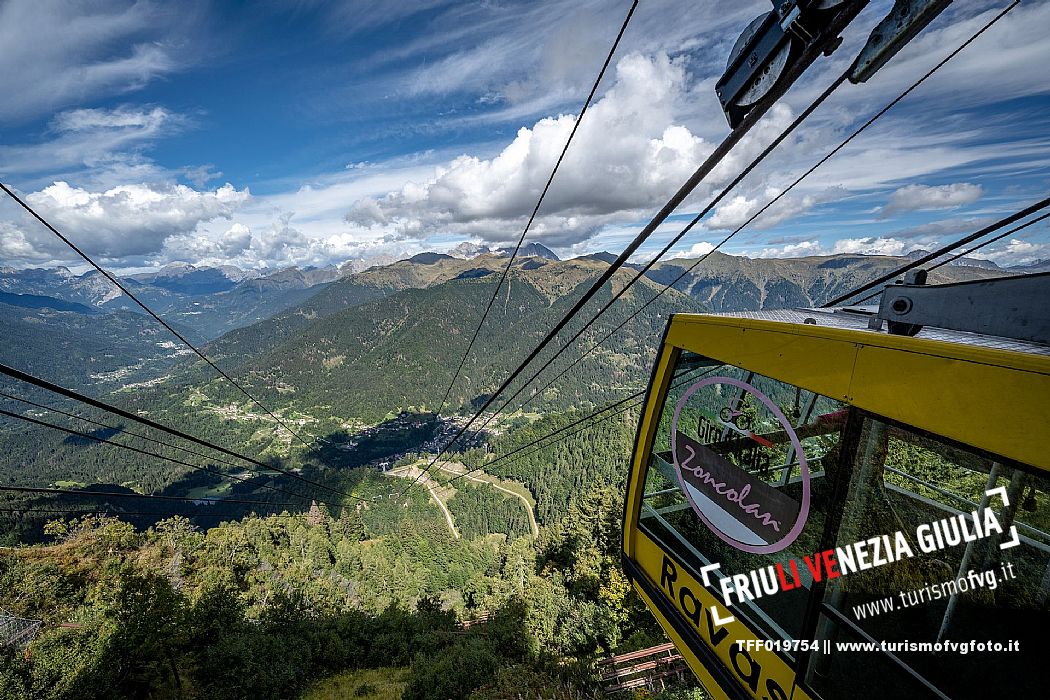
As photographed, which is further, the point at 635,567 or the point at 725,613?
the point at 635,567

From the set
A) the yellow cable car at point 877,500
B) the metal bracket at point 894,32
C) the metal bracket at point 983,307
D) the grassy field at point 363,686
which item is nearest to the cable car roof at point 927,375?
the yellow cable car at point 877,500

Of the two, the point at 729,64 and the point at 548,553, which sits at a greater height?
the point at 729,64

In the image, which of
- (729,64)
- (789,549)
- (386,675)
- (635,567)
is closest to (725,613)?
(789,549)

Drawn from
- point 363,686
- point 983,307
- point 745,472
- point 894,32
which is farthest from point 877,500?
point 363,686

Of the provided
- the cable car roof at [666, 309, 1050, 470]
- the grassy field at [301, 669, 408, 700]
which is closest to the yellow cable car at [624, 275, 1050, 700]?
the cable car roof at [666, 309, 1050, 470]

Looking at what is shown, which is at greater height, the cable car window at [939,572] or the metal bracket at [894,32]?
the metal bracket at [894,32]

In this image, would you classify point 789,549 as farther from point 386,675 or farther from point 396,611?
point 396,611

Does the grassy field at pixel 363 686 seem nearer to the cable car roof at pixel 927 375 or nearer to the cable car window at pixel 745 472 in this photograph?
the cable car window at pixel 745 472

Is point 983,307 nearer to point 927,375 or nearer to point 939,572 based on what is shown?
point 927,375
